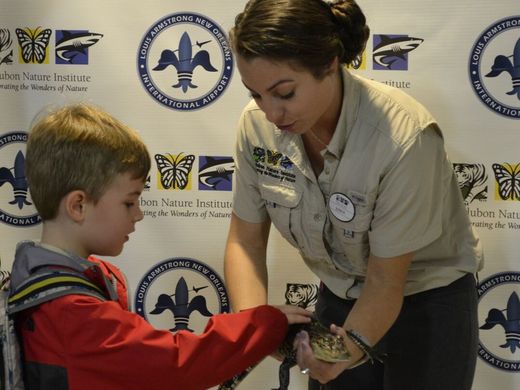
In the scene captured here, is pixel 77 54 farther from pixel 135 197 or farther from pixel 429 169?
pixel 429 169

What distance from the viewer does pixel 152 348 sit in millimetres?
1269

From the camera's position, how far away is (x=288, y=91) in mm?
1407

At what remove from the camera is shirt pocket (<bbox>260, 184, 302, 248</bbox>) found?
165cm

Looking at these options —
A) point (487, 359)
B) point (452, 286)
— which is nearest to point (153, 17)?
point (452, 286)

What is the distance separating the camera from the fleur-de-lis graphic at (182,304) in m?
2.34

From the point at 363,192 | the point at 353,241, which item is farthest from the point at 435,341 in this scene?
the point at 363,192

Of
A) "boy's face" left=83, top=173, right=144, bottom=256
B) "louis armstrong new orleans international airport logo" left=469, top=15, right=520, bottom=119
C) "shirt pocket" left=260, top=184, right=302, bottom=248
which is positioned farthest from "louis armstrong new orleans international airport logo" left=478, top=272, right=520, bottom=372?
"boy's face" left=83, top=173, right=144, bottom=256

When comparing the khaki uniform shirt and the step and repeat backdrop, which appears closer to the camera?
the khaki uniform shirt

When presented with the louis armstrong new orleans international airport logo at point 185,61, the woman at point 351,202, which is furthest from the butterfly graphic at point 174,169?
the woman at point 351,202

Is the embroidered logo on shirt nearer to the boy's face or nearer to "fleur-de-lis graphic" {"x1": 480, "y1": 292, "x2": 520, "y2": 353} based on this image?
the boy's face

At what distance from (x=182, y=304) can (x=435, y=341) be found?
923 millimetres

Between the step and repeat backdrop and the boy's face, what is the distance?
89cm

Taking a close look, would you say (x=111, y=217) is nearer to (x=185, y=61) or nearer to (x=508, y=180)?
(x=185, y=61)

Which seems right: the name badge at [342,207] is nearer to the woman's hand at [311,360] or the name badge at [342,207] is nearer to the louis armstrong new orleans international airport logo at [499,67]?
the woman's hand at [311,360]
